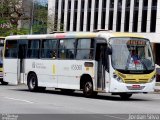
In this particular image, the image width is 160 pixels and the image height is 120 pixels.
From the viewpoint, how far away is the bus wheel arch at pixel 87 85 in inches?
984

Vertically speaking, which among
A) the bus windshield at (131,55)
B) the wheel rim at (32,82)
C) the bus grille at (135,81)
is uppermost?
the bus windshield at (131,55)

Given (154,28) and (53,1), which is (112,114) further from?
(53,1)

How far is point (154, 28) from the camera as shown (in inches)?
3083

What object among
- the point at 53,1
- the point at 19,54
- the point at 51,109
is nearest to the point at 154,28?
the point at 53,1

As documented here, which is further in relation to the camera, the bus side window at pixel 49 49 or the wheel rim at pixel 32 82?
the wheel rim at pixel 32 82

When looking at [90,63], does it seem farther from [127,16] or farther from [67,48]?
[127,16]

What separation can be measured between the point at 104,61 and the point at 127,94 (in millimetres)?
2240

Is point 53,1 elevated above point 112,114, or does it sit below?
above

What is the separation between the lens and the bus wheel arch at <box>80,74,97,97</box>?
2500cm

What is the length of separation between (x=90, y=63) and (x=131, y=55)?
6.02 feet

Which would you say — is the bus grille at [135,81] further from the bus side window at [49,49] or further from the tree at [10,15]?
the tree at [10,15]

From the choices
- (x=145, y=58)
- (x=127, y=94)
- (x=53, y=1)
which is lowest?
(x=127, y=94)

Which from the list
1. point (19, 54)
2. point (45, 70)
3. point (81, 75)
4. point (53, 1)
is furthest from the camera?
point (53, 1)

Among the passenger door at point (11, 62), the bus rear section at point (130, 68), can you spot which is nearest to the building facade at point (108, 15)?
the passenger door at point (11, 62)
